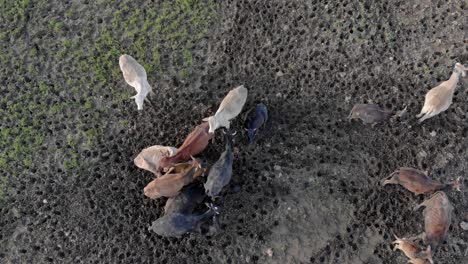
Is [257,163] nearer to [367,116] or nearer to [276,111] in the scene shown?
[276,111]

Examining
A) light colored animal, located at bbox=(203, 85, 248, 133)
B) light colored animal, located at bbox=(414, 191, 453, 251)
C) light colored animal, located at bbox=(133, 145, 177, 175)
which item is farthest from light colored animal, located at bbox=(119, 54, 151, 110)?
light colored animal, located at bbox=(414, 191, 453, 251)

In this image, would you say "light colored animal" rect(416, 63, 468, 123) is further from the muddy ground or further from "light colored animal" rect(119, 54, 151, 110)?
"light colored animal" rect(119, 54, 151, 110)

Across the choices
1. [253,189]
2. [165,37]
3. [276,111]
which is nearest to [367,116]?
[276,111]

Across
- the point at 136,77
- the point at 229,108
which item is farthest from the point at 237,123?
the point at 136,77

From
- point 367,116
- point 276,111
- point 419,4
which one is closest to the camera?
point 367,116

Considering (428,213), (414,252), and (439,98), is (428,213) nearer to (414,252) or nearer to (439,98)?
(414,252)

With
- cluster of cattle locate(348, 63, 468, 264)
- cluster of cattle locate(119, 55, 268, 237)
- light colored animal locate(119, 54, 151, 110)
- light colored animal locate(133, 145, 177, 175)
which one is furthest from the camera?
light colored animal locate(119, 54, 151, 110)
